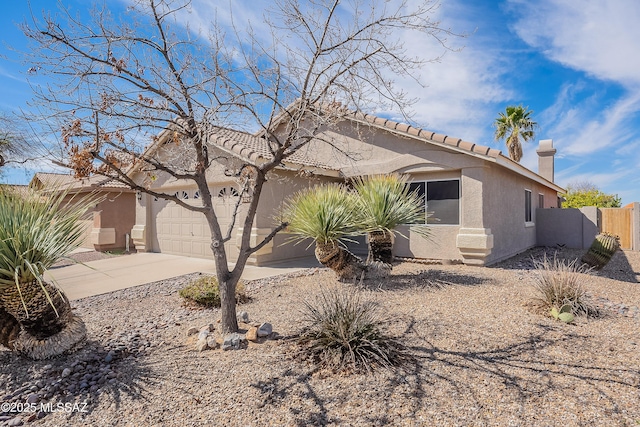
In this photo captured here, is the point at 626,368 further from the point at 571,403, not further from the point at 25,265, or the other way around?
the point at 25,265

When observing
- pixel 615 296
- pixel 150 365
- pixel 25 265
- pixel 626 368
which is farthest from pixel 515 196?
pixel 25 265

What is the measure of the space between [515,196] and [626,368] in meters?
10.5

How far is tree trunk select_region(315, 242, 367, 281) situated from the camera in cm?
805

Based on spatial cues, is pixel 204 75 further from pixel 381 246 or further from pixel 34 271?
pixel 381 246

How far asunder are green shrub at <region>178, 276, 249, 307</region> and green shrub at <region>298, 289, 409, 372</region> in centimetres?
248

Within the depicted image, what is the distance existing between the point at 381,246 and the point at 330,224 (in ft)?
4.98

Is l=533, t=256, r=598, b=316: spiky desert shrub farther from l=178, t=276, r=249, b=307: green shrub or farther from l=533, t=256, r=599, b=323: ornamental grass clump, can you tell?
l=178, t=276, r=249, b=307: green shrub

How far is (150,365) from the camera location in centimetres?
415

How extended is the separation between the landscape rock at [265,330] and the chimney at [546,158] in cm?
2266

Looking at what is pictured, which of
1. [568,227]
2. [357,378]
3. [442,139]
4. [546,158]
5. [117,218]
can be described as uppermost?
[546,158]

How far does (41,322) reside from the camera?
4.15 m

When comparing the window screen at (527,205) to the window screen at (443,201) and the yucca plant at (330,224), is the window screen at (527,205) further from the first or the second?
the yucca plant at (330,224)

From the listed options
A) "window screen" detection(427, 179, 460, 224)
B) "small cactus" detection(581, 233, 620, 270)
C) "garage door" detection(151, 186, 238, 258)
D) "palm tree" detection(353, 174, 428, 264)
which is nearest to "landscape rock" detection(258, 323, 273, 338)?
"palm tree" detection(353, 174, 428, 264)

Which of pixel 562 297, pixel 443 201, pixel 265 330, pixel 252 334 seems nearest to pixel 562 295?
pixel 562 297
